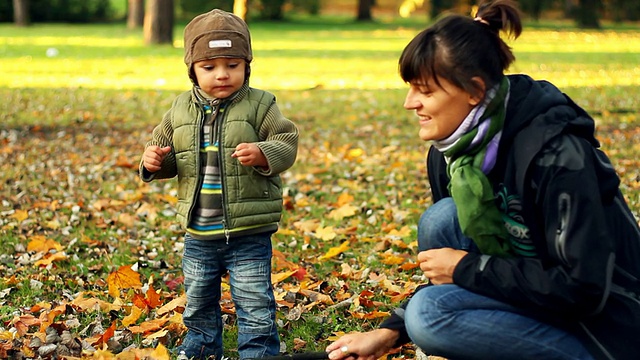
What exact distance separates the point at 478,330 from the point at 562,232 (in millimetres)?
421

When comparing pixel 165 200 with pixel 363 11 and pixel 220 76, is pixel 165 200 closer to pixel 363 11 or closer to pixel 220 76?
pixel 220 76

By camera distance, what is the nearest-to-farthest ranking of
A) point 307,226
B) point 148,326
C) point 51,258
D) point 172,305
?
point 148,326 < point 172,305 < point 51,258 < point 307,226

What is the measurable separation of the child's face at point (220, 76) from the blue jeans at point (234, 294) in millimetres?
606

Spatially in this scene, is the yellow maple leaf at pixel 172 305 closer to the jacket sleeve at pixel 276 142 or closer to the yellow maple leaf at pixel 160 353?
the yellow maple leaf at pixel 160 353

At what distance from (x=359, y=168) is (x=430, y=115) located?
5.17m

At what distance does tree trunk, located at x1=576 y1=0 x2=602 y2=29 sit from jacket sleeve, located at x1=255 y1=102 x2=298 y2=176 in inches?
1343

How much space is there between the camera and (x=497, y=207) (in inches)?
106

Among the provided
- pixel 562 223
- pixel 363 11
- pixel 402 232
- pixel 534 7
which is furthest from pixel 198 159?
pixel 363 11

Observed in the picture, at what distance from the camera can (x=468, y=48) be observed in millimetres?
2619

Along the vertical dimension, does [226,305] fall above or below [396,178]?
above

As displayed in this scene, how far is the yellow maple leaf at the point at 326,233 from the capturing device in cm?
552

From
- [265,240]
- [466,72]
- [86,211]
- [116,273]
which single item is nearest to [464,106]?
[466,72]

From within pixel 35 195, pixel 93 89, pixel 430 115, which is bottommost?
pixel 93 89

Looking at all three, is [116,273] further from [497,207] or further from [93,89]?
[93,89]
